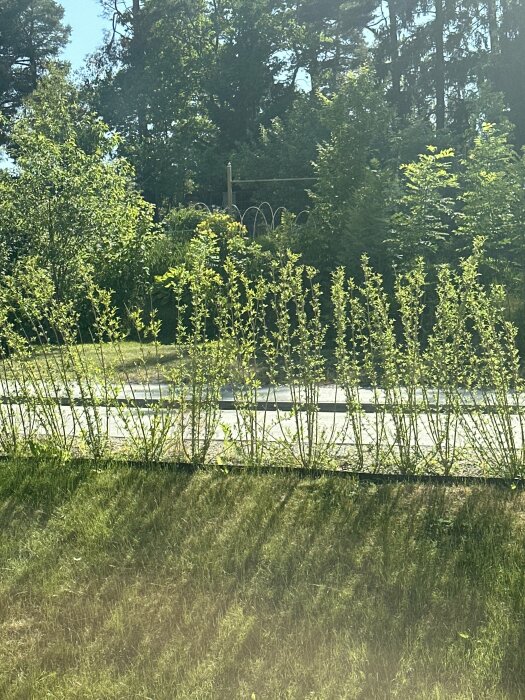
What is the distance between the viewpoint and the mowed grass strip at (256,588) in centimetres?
316

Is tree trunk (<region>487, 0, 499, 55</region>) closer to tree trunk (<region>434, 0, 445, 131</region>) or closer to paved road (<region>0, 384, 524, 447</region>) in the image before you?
tree trunk (<region>434, 0, 445, 131</region>)

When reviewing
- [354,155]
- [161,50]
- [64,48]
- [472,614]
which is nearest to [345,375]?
[472,614]

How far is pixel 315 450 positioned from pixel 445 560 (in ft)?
5.78

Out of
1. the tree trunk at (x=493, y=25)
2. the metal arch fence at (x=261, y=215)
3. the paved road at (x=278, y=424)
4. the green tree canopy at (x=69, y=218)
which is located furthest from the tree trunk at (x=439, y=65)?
the paved road at (x=278, y=424)

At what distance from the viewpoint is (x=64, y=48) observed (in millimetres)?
50594

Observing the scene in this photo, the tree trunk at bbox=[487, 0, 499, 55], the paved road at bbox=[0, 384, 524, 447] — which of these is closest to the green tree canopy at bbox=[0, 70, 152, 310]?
the paved road at bbox=[0, 384, 524, 447]

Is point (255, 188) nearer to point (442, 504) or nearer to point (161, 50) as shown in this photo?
point (161, 50)

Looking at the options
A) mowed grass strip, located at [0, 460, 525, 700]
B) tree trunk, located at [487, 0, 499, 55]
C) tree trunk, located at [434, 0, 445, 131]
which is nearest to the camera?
mowed grass strip, located at [0, 460, 525, 700]

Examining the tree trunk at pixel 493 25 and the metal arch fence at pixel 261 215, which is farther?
the tree trunk at pixel 493 25

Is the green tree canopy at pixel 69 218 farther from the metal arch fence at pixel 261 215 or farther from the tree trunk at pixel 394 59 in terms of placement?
the tree trunk at pixel 394 59

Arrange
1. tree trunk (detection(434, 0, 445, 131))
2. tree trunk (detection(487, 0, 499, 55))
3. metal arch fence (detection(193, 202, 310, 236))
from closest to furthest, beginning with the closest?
metal arch fence (detection(193, 202, 310, 236)) < tree trunk (detection(487, 0, 499, 55)) < tree trunk (detection(434, 0, 445, 131))

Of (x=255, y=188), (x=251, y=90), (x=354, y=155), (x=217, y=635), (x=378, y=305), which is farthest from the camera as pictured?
(x=251, y=90)

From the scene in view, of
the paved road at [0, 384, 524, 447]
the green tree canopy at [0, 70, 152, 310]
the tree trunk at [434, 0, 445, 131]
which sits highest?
the tree trunk at [434, 0, 445, 131]

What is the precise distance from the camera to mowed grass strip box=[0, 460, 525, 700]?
3158 millimetres
